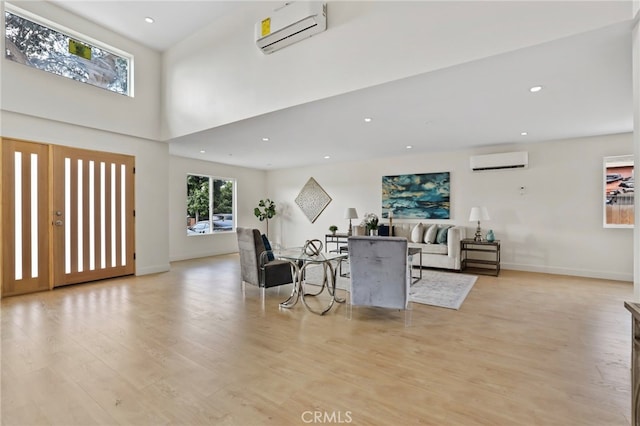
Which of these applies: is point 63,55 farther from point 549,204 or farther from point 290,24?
point 549,204

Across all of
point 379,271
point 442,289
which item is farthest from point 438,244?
point 379,271

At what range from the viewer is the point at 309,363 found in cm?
227

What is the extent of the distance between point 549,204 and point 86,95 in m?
8.50

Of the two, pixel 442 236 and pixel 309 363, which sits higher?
pixel 442 236

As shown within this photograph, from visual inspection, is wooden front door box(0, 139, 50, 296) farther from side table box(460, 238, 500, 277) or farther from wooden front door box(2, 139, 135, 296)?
side table box(460, 238, 500, 277)

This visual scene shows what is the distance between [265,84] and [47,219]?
396 centimetres

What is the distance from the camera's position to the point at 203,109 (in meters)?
4.78

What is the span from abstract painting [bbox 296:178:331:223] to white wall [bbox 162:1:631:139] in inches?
168

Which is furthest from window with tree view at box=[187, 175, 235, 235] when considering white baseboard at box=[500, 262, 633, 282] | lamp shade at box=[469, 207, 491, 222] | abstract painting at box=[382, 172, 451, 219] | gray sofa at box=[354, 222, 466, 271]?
white baseboard at box=[500, 262, 633, 282]

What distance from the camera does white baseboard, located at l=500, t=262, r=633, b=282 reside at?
5029 mm

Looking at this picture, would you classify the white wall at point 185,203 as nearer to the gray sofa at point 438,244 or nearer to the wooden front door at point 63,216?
the wooden front door at point 63,216

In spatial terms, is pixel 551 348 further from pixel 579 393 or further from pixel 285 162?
pixel 285 162

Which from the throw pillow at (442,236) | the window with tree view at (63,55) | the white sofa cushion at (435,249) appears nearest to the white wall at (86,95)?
the window with tree view at (63,55)

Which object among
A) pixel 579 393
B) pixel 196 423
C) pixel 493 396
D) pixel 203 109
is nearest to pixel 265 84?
pixel 203 109
